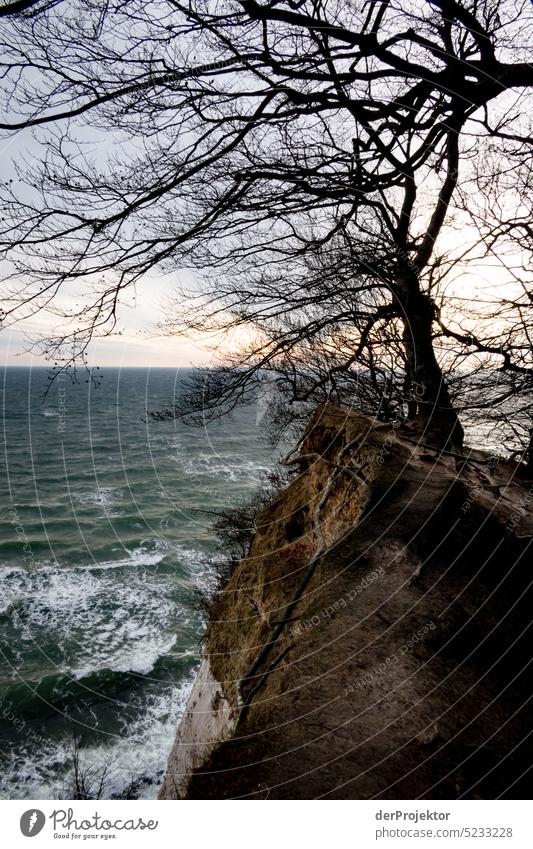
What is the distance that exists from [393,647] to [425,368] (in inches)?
174

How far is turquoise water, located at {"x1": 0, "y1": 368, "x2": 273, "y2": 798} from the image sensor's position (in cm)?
1268

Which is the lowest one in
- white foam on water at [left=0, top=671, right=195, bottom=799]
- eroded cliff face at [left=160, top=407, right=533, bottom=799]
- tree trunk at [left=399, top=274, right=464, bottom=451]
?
white foam on water at [left=0, top=671, right=195, bottom=799]

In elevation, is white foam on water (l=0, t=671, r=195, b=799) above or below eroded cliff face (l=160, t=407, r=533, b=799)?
below

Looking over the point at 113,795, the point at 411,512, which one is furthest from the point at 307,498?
the point at 113,795

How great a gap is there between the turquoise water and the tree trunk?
3.70m

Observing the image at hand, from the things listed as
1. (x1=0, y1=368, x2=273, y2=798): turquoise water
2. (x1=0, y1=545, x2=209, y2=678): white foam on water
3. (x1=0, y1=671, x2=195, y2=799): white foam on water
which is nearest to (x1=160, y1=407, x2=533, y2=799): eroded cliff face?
(x1=0, y1=368, x2=273, y2=798): turquoise water

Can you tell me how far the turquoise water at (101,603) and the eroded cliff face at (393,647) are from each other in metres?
2.57

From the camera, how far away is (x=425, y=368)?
242 inches

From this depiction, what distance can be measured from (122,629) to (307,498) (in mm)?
15584

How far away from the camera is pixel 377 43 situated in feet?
13.1

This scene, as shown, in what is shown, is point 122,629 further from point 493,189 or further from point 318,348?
point 493,189

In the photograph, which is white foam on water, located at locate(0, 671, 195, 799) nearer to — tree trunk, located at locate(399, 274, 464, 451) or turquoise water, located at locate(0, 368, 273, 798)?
turquoise water, located at locate(0, 368, 273, 798)

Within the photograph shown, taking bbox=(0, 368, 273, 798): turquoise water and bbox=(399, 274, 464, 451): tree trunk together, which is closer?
bbox=(399, 274, 464, 451): tree trunk

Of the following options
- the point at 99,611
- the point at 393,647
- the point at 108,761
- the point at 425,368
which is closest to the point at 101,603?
the point at 99,611
